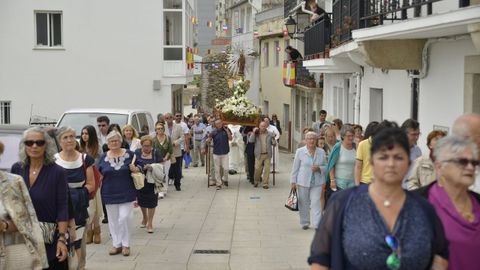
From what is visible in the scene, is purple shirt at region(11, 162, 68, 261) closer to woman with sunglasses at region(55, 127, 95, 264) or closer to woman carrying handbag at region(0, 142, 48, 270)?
woman carrying handbag at region(0, 142, 48, 270)

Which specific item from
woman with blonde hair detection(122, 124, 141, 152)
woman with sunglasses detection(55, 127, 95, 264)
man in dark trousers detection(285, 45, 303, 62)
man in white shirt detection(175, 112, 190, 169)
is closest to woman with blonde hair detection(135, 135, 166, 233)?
woman with blonde hair detection(122, 124, 141, 152)

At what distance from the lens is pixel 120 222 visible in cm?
983

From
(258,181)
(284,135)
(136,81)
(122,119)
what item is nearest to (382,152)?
(122,119)

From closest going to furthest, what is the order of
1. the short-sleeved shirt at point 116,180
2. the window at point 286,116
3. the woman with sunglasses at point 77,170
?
the woman with sunglasses at point 77,170 < the short-sleeved shirt at point 116,180 < the window at point 286,116

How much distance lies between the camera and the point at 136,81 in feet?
92.1

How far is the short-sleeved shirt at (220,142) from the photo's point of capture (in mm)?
17922

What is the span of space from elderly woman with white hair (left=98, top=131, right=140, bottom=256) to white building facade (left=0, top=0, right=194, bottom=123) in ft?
59.8

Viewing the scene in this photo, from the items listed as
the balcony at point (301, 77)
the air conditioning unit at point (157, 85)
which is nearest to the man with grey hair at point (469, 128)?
the balcony at point (301, 77)

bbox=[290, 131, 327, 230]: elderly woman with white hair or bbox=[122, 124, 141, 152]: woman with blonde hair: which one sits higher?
bbox=[122, 124, 141, 152]: woman with blonde hair

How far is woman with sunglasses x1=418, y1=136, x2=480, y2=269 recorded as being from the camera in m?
4.41

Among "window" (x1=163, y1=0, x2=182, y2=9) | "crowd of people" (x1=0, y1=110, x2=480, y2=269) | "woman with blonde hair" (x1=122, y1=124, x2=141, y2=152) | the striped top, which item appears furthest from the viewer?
"window" (x1=163, y1=0, x2=182, y2=9)

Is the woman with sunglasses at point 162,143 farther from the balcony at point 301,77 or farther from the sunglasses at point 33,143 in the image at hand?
the balcony at point 301,77

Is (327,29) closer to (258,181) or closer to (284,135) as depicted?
(258,181)

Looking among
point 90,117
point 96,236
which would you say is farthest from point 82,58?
point 96,236
